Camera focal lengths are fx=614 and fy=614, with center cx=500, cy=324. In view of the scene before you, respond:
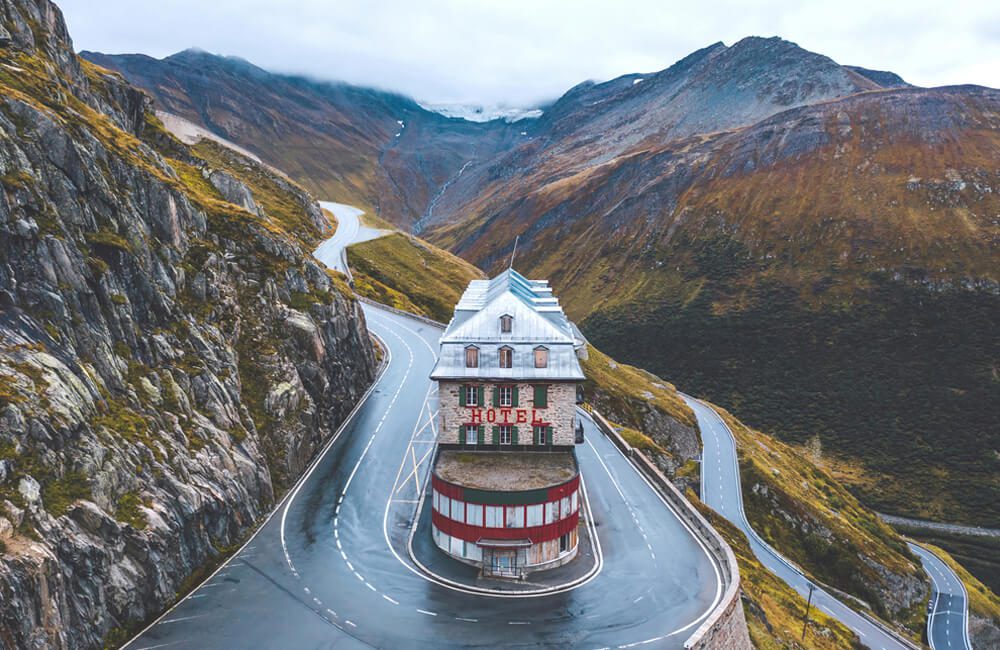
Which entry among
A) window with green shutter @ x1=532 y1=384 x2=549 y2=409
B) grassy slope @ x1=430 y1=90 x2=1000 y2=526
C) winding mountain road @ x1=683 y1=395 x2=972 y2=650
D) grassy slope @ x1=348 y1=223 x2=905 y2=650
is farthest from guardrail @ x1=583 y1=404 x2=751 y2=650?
grassy slope @ x1=430 y1=90 x2=1000 y2=526

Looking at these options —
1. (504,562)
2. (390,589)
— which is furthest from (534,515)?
(390,589)

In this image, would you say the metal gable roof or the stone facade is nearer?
the metal gable roof

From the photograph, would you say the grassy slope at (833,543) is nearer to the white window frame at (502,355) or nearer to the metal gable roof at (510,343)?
the metal gable roof at (510,343)

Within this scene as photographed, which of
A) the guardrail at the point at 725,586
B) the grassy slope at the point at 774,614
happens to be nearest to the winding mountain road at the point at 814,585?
the grassy slope at the point at 774,614

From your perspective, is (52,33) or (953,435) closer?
(52,33)

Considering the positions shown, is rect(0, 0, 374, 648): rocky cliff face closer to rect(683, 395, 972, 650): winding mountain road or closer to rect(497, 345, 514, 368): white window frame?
rect(497, 345, 514, 368): white window frame

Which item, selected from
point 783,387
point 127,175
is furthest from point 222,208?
point 783,387

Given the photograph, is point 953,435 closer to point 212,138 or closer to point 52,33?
point 52,33

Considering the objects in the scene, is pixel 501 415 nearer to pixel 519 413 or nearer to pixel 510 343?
pixel 519 413
